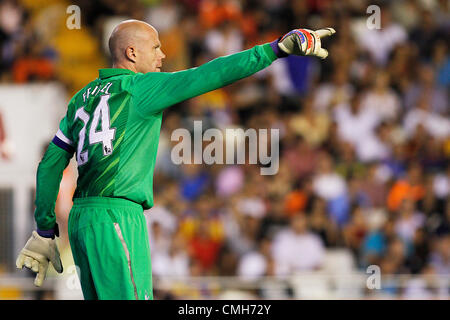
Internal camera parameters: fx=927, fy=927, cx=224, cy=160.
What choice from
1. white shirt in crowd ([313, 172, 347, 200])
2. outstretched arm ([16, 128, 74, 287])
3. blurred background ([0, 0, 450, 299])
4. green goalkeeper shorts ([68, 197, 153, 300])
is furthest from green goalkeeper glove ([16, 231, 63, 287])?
white shirt in crowd ([313, 172, 347, 200])

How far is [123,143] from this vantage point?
5074 millimetres

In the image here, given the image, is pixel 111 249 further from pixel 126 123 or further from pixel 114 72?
pixel 114 72

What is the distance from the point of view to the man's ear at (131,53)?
5.25 m

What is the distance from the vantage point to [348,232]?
11352mm

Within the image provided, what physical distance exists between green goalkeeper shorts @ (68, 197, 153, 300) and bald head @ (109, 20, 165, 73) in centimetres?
80

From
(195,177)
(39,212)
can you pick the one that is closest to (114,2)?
(195,177)

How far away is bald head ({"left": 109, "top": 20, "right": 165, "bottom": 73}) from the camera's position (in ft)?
17.2

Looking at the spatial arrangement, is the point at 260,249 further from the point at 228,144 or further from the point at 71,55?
the point at 71,55

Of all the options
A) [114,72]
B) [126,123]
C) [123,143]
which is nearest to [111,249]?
[123,143]

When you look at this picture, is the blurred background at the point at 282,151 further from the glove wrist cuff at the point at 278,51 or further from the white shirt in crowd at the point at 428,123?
the glove wrist cuff at the point at 278,51

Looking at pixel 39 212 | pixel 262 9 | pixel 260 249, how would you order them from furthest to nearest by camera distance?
pixel 262 9 → pixel 260 249 → pixel 39 212

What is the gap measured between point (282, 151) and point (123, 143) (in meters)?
7.20

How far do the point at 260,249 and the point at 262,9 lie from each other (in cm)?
430

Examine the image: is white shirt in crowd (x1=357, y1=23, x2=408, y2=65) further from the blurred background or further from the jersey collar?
the jersey collar
